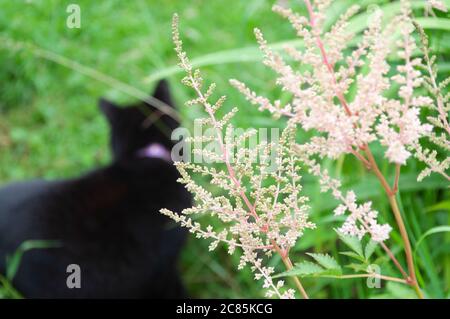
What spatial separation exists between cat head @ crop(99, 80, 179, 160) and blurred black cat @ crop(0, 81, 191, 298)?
4 centimetres

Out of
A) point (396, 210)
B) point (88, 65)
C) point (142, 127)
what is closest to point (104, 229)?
point (142, 127)

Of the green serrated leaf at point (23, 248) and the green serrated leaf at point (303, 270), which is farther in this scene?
the green serrated leaf at point (23, 248)

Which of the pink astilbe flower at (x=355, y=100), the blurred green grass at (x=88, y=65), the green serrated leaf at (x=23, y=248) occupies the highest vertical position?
the blurred green grass at (x=88, y=65)

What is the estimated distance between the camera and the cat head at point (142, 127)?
2.45 meters

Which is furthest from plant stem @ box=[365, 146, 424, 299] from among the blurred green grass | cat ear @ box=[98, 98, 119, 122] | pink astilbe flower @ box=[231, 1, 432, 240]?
cat ear @ box=[98, 98, 119, 122]

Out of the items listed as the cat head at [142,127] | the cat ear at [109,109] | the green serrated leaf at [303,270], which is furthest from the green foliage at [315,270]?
the cat ear at [109,109]

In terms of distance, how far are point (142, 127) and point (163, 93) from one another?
153 mm

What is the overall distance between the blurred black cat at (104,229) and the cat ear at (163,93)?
19 cm

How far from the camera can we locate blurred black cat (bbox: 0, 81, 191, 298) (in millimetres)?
1941

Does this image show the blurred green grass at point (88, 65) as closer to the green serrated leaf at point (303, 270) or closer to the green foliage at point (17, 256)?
the green foliage at point (17, 256)

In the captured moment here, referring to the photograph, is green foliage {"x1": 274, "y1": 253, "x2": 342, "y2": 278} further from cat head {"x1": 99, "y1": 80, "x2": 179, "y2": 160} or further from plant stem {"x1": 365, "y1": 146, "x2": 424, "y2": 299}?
cat head {"x1": 99, "y1": 80, "x2": 179, "y2": 160}

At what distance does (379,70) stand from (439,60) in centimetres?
110
